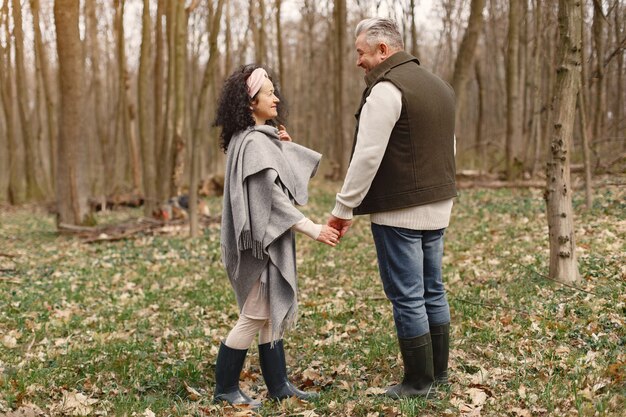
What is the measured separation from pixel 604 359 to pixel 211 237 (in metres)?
8.30

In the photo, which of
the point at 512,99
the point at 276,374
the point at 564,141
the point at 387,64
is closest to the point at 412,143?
the point at 387,64

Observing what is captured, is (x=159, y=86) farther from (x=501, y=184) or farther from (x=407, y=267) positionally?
(x=407, y=267)

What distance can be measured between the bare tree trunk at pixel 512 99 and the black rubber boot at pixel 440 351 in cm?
1310

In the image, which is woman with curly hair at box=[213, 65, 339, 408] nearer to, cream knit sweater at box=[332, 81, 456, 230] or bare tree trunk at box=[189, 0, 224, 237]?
cream knit sweater at box=[332, 81, 456, 230]

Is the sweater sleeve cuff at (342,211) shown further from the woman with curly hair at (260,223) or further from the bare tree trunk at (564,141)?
the bare tree trunk at (564,141)

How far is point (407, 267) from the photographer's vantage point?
391 centimetres

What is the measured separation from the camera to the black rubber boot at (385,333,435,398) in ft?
13.1

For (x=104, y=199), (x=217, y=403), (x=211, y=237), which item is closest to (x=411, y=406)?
(x=217, y=403)

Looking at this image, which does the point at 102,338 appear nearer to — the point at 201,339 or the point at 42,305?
the point at 201,339

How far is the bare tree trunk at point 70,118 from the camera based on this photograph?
12711 millimetres

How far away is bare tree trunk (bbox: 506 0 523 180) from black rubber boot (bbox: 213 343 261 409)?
13670 millimetres

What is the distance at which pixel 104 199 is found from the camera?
1952cm

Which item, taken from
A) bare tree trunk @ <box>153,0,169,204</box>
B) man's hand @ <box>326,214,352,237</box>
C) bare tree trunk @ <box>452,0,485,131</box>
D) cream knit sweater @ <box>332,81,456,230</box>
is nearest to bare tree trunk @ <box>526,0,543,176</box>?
bare tree trunk @ <box>452,0,485,131</box>

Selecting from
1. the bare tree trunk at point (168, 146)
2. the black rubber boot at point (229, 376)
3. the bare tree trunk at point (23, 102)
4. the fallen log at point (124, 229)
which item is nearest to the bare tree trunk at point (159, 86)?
the bare tree trunk at point (168, 146)
